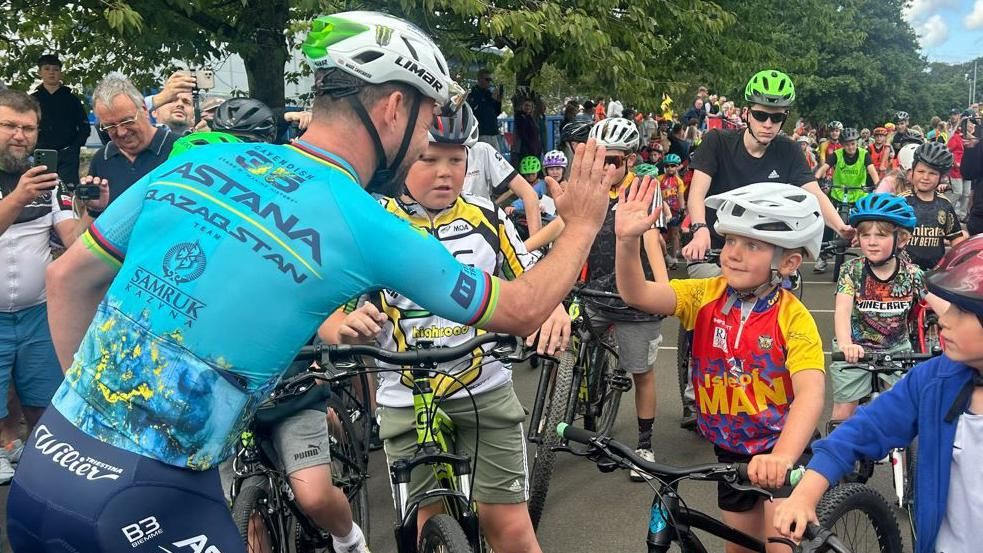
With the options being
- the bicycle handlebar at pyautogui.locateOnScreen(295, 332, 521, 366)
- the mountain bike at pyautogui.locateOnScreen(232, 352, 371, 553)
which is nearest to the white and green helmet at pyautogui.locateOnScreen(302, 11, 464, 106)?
the bicycle handlebar at pyautogui.locateOnScreen(295, 332, 521, 366)

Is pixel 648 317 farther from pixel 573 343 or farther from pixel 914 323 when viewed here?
pixel 914 323

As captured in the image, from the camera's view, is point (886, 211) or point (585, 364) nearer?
point (886, 211)

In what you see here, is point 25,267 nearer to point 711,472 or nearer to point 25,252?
point 25,252

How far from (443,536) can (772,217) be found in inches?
63.8

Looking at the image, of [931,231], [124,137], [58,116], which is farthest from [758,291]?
[58,116]

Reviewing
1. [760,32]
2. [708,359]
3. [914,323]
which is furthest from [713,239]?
[760,32]

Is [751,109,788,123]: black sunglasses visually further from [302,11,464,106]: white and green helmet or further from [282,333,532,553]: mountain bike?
[302,11,464,106]: white and green helmet

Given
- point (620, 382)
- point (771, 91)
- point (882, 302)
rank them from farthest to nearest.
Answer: point (620, 382)
point (771, 91)
point (882, 302)

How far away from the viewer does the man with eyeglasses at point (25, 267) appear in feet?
17.1

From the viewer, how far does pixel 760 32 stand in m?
17.3

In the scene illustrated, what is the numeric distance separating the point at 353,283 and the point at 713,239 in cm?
482

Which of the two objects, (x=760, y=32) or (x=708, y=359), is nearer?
(x=708, y=359)

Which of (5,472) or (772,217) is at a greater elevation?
(772,217)

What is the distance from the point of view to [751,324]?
339 centimetres
